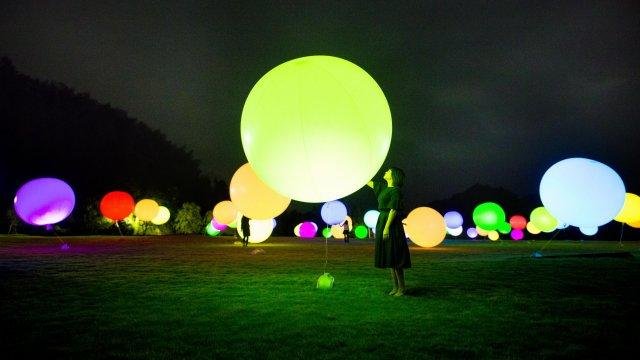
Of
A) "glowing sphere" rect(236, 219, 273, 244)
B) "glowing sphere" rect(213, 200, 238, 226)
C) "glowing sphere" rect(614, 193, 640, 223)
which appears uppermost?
"glowing sphere" rect(614, 193, 640, 223)

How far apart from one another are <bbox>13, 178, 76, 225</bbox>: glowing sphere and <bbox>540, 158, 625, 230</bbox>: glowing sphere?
1628cm

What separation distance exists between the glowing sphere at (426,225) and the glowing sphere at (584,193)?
16.0 ft

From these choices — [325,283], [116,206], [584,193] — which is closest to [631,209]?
[584,193]

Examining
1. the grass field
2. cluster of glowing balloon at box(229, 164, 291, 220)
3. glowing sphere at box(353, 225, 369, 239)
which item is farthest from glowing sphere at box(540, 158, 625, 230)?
glowing sphere at box(353, 225, 369, 239)

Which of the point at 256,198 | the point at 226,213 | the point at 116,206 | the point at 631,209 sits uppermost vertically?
the point at 631,209

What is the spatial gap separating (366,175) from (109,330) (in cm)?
395

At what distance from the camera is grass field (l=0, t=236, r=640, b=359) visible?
12.9 feet

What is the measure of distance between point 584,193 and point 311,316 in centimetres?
983

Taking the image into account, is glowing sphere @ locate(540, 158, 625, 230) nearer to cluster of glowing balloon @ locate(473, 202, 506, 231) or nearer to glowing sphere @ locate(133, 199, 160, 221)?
cluster of glowing balloon @ locate(473, 202, 506, 231)

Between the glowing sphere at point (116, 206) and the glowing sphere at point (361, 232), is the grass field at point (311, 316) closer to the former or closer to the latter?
the glowing sphere at point (116, 206)

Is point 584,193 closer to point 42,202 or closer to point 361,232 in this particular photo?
point 42,202

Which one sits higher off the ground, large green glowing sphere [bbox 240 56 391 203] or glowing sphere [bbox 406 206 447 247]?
large green glowing sphere [bbox 240 56 391 203]

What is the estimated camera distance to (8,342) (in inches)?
162

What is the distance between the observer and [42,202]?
52.2 feet
